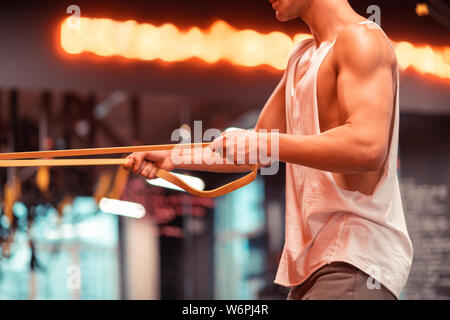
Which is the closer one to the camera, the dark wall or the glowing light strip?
the glowing light strip

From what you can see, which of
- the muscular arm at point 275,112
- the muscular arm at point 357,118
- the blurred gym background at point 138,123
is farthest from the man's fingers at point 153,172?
the blurred gym background at point 138,123

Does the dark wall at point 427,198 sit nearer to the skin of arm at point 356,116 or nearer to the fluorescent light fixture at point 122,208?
the fluorescent light fixture at point 122,208

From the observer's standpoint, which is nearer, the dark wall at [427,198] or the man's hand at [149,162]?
the man's hand at [149,162]

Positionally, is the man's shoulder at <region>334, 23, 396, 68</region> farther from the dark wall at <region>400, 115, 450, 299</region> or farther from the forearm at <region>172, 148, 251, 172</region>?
the dark wall at <region>400, 115, 450, 299</region>

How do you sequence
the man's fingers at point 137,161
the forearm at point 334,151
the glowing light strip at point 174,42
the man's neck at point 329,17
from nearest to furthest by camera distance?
1. the forearm at point 334,151
2. the man's neck at point 329,17
3. the man's fingers at point 137,161
4. the glowing light strip at point 174,42

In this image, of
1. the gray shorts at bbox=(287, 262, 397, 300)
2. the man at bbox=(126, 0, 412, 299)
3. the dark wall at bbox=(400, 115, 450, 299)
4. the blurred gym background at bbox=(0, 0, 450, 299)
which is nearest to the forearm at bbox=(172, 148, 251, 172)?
the man at bbox=(126, 0, 412, 299)

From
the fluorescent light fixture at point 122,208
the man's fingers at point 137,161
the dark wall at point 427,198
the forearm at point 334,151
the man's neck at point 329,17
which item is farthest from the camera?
the dark wall at point 427,198

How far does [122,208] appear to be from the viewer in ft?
11.7

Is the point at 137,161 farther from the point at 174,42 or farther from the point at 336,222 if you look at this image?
the point at 174,42

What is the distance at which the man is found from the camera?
92cm

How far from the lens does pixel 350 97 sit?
A: 0.94 m

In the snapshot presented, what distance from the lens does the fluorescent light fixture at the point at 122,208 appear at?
3.47m

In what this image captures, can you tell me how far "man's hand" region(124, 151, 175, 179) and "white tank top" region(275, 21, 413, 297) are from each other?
30cm
